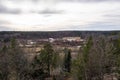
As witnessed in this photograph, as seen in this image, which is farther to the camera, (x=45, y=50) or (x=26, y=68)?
(x=45, y=50)

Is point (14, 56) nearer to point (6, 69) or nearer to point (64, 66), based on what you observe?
point (6, 69)

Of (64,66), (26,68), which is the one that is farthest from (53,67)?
(26,68)

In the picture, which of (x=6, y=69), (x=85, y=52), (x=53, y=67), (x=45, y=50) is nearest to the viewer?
(x=6, y=69)

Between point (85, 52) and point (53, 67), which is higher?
point (85, 52)

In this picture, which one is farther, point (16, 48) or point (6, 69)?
point (16, 48)

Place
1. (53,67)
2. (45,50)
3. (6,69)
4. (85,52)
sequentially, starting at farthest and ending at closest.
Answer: (53,67) → (45,50) → (85,52) → (6,69)

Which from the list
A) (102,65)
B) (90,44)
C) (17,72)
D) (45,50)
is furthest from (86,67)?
(45,50)

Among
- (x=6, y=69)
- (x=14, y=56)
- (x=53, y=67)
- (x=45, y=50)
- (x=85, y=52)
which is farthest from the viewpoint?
(x=53, y=67)

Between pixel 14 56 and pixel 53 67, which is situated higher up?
pixel 14 56

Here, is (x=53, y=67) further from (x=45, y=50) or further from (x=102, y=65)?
(x=102, y=65)
